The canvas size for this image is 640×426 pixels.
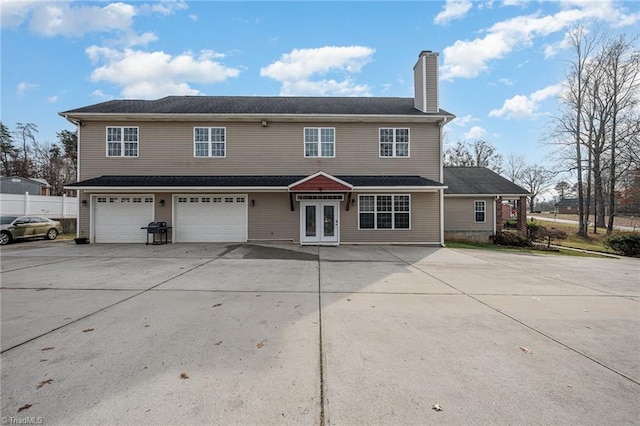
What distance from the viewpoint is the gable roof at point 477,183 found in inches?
726

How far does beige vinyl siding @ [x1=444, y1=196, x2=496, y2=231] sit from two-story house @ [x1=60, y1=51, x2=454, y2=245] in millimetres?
5544

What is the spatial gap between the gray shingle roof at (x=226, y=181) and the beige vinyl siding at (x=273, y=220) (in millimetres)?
997

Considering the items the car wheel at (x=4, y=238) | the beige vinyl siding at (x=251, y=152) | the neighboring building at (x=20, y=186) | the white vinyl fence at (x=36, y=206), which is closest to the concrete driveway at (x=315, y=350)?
the beige vinyl siding at (x=251, y=152)

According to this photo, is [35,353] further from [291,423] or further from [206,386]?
[291,423]

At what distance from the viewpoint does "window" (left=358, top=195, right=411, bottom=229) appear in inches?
535

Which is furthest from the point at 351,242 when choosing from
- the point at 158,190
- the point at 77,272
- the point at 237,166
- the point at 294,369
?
the point at 294,369

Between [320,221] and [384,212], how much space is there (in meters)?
3.06

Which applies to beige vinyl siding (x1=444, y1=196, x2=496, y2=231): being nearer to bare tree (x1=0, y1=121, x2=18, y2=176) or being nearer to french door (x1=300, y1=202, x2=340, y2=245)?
french door (x1=300, y1=202, x2=340, y2=245)

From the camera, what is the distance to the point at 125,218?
1344cm

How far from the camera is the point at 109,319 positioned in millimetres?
4344

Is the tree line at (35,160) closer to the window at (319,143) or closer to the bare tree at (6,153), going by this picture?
the bare tree at (6,153)

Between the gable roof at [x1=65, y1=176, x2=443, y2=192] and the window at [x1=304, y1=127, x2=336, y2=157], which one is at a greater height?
the window at [x1=304, y1=127, x2=336, y2=157]

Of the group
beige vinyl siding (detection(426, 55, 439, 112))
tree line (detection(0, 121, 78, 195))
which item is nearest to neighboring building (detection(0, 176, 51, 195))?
tree line (detection(0, 121, 78, 195))

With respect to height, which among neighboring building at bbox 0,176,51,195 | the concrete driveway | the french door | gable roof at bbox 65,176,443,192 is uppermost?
neighboring building at bbox 0,176,51,195
